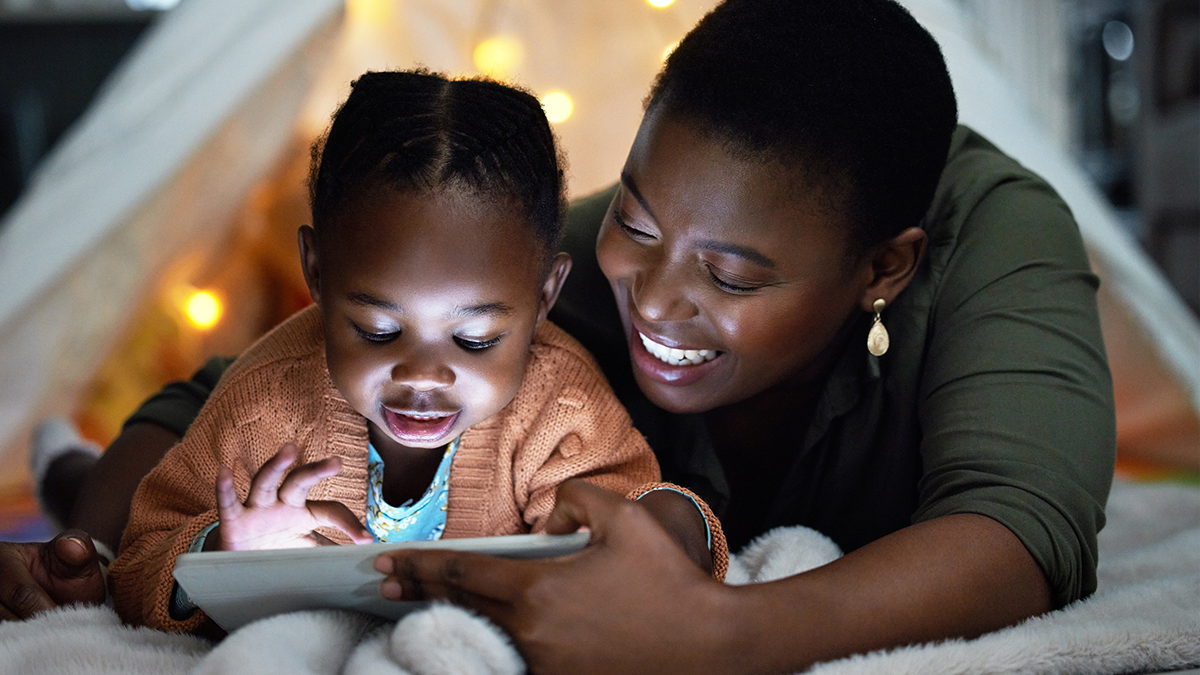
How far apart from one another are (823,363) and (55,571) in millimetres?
785

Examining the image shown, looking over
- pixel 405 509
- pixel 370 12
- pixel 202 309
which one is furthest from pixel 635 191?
pixel 202 309

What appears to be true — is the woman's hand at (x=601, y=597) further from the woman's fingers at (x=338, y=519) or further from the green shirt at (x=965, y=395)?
the green shirt at (x=965, y=395)

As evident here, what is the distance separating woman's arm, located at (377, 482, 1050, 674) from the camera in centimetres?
58

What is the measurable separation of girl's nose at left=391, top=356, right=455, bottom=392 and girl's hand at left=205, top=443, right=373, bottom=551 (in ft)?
0.34

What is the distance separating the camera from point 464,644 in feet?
1.89

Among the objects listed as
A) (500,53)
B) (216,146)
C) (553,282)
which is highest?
(500,53)

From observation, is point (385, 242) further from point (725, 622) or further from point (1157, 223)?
point (1157, 223)

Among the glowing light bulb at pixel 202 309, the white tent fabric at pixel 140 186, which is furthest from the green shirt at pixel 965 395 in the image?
the glowing light bulb at pixel 202 309

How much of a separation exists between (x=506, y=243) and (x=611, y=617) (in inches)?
13.4

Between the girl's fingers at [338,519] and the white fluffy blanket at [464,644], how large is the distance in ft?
0.27

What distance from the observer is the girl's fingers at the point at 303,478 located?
671 millimetres

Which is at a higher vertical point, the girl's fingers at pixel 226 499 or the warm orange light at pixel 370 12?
the warm orange light at pixel 370 12

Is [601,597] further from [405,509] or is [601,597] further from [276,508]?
[405,509]

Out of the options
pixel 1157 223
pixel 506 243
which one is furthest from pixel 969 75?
pixel 1157 223
